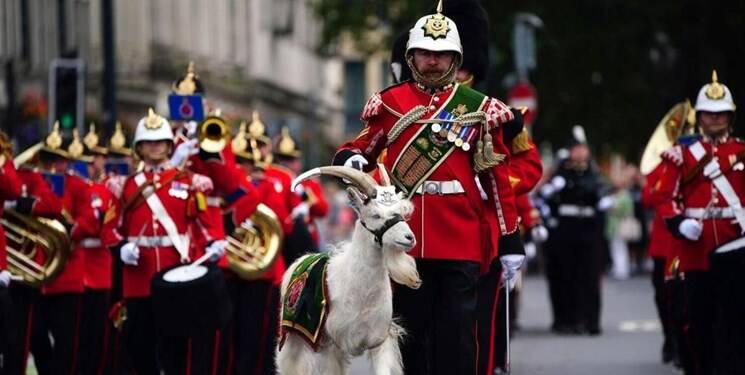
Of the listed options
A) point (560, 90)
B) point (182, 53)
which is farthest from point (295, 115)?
point (560, 90)

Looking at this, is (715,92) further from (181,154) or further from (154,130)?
(154,130)

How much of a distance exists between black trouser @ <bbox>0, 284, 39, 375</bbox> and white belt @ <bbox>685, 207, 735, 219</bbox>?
15.5 ft

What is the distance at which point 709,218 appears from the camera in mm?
15539

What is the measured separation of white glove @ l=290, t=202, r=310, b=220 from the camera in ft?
66.1

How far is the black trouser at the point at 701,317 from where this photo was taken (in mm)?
15602

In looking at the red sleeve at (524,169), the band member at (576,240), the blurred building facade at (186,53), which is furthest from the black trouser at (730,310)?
the blurred building facade at (186,53)

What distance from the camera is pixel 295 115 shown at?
78.8m

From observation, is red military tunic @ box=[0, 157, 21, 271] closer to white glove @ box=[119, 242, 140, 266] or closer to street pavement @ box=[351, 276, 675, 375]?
white glove @ box=[119, 242, 140, 266]

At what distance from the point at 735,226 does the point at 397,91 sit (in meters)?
3.59

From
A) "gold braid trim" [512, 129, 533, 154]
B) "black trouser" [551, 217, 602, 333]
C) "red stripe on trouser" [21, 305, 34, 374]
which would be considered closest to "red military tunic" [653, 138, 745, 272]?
"gold braid trim" [512, 129, 533, 154]

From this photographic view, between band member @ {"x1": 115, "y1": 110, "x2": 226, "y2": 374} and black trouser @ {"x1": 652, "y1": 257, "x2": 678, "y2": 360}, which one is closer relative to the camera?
band member @ {"x1": 115, "y1": 110, "x2": 226, "y2": 374}

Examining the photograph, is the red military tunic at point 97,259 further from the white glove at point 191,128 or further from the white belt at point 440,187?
the white belt at point 440,187

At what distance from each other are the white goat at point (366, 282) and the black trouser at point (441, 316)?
14 cm

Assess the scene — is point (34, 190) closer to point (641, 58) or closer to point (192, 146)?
point (192, 146)
